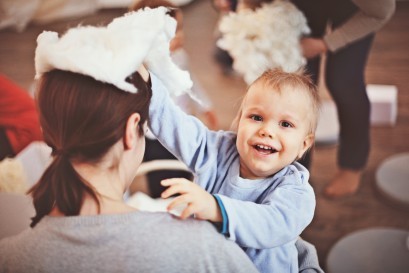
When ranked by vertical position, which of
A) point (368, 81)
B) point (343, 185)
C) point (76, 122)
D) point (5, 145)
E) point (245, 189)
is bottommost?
point (343, 185)

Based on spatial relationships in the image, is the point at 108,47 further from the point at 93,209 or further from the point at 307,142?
the point at 307,142

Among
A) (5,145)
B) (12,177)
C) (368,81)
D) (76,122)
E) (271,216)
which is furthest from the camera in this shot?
(368,81)

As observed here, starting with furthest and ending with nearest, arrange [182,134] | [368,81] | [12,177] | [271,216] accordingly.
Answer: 1. [368,81]
2. [12,177]
3. [182,134]
4. [271,216]

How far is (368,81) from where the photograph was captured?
90.2 inches

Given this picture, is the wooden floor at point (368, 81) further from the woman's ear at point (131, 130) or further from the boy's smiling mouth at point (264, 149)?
the woman's ear at point (131, 130)

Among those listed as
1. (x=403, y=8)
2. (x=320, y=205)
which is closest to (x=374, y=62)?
(x=403, y=8)

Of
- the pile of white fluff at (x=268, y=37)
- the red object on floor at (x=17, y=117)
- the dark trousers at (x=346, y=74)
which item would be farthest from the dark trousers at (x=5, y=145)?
the dark trousers at (x=346, y=74)

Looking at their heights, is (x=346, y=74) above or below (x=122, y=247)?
below

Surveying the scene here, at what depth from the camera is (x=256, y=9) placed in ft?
4.49

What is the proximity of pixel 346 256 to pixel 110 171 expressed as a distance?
3.62 feet

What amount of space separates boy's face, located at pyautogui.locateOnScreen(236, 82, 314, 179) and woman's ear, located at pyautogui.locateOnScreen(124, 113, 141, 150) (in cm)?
22

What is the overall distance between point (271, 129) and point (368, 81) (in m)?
1.64

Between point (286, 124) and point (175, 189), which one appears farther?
point (286, 124)

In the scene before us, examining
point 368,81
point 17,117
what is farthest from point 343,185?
point 17,117
